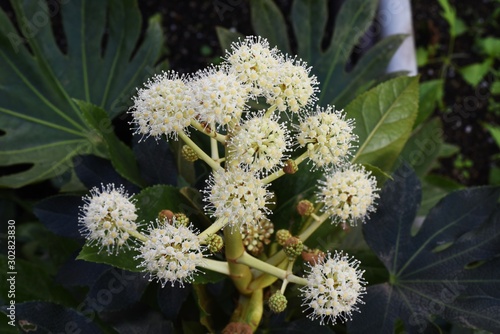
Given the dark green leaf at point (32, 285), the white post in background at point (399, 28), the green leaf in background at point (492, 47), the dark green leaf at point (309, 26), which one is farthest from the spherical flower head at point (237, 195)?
the green leaf in background at point (492, 47)

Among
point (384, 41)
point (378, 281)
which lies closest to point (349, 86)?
point (384, 41)

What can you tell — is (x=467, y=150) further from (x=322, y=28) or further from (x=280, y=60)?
(x=280, y=60)

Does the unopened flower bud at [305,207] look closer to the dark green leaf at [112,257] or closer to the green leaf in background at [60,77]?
the dark green leaf at [112,257]

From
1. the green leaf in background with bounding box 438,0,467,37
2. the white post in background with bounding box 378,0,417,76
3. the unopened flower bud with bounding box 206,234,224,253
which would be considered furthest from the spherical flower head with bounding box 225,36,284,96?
the green leaf in background with bounding box 438,0,467,37

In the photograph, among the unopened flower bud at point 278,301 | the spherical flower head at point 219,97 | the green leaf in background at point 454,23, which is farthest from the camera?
the green leaf in background at point 454,23

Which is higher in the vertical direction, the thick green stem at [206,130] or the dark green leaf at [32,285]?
the thick green stem at [206,130]

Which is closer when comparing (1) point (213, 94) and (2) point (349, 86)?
(1) point (213, 94)

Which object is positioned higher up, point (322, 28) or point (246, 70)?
point (246, 70)
